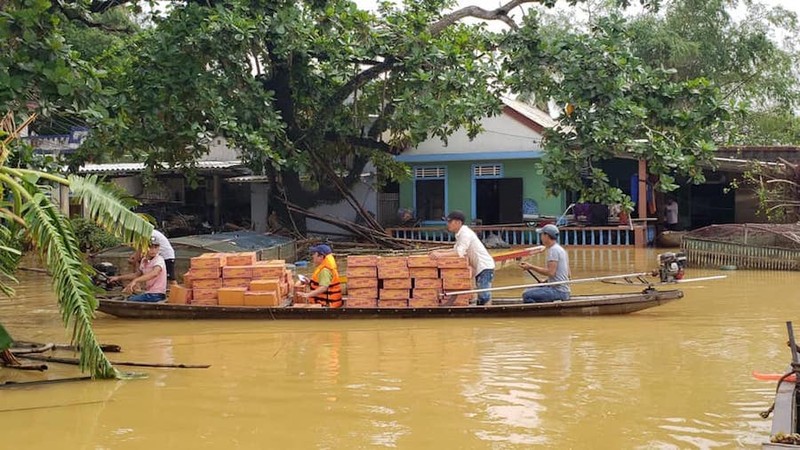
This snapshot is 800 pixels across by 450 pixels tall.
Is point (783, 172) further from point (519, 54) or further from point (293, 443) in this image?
point (293, 443)

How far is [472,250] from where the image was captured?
11266 millimetres

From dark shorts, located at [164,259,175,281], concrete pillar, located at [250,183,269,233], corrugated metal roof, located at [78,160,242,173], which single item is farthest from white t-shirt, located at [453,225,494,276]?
corrugated metal roof, located at [78,160,242,173]

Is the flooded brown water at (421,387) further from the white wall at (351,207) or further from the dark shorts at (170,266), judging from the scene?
the white wall at (351,207)

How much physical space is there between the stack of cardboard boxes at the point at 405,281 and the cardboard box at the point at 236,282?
1.40 metres

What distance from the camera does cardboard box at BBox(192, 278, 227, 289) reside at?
11.3 m

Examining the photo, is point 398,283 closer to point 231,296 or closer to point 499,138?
point 231,296

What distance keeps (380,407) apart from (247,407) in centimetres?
110

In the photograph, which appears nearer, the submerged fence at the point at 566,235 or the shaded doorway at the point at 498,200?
the submerged fence at the point at 566,235

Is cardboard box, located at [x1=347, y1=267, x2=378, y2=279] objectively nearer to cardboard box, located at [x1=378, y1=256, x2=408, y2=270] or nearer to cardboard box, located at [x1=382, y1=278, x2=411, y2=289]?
cardboard box, located at [x1=378, y1=256, x2=408, y2=270]

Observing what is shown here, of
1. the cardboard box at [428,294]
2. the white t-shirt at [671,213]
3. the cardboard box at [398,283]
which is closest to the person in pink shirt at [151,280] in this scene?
the cardboard box at [398,283]

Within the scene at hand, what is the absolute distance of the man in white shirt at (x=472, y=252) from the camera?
1101cm

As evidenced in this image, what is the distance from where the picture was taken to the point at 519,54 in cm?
1662

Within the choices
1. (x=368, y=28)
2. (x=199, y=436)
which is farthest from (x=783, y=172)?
(x=199, y=436)

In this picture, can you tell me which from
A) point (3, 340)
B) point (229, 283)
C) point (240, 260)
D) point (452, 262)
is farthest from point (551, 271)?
point (3, 340)
